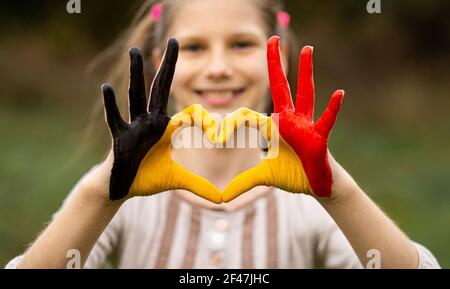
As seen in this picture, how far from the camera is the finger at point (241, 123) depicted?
3.13ft

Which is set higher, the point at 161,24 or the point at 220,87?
the point at 161,24

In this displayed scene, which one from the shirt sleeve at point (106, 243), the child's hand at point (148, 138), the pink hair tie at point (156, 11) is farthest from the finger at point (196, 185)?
the pink hair tie at point (156, 11)

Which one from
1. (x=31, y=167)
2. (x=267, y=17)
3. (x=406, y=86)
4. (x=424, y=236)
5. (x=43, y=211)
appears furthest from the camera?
(x=406, y=86)

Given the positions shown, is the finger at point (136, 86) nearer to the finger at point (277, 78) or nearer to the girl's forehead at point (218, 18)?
the finger at point (277, 78)

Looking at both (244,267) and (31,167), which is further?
(31,167)

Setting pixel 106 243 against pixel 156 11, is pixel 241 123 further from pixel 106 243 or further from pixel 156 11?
pixel 156 11

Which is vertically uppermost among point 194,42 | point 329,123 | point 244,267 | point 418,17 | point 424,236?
point 418,17

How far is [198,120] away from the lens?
0.97 meters

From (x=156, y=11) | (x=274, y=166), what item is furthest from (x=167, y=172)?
(x=156, y=11)

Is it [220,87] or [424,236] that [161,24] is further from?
[424,236]

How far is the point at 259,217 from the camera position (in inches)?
53.9

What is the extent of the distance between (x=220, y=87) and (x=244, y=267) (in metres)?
0.35

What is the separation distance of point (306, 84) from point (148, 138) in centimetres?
23

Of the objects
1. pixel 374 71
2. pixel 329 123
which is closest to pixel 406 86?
pixel 374 71
